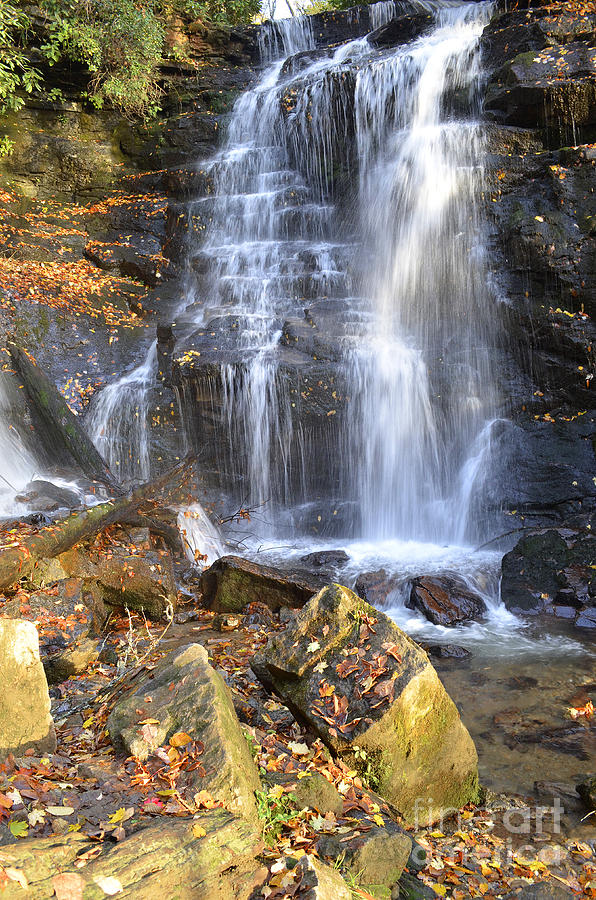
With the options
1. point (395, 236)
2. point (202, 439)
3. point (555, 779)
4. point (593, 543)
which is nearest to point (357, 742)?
point (555, 779)

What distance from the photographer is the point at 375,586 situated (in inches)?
303

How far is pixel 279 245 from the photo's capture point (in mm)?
12844

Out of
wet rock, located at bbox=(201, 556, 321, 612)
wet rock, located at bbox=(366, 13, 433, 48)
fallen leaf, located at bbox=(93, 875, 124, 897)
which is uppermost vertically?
wet rock, located at bbox=(366, 13, 433, 48)

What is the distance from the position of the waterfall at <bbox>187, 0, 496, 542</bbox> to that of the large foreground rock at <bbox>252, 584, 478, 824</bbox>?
5.82 metres

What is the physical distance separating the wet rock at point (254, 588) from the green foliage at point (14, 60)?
11.7m

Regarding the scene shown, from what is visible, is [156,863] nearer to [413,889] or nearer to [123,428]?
[413,889]

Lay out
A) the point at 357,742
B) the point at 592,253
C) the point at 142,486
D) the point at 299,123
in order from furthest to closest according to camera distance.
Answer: the point at 299,123, the point at 592,253, the point at 142,486, the point at 357,742

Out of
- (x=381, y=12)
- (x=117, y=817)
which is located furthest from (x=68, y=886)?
(x=381, y=12)

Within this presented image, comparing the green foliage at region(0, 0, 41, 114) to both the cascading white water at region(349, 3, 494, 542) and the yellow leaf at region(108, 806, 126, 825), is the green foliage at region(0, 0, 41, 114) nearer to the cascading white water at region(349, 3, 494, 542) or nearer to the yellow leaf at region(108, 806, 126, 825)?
the cascading white water at region(349, 3, 494, 542)

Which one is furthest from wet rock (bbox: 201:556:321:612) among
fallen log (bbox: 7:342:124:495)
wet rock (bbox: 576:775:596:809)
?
wet rock (bbox: 576:775:596:809)

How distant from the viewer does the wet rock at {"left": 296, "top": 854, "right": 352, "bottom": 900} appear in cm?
222

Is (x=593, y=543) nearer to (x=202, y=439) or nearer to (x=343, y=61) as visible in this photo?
(x=202, y=439)

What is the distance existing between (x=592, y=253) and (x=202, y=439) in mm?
6822

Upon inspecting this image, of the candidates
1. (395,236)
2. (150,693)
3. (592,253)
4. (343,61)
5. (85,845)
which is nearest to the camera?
(85,845)
